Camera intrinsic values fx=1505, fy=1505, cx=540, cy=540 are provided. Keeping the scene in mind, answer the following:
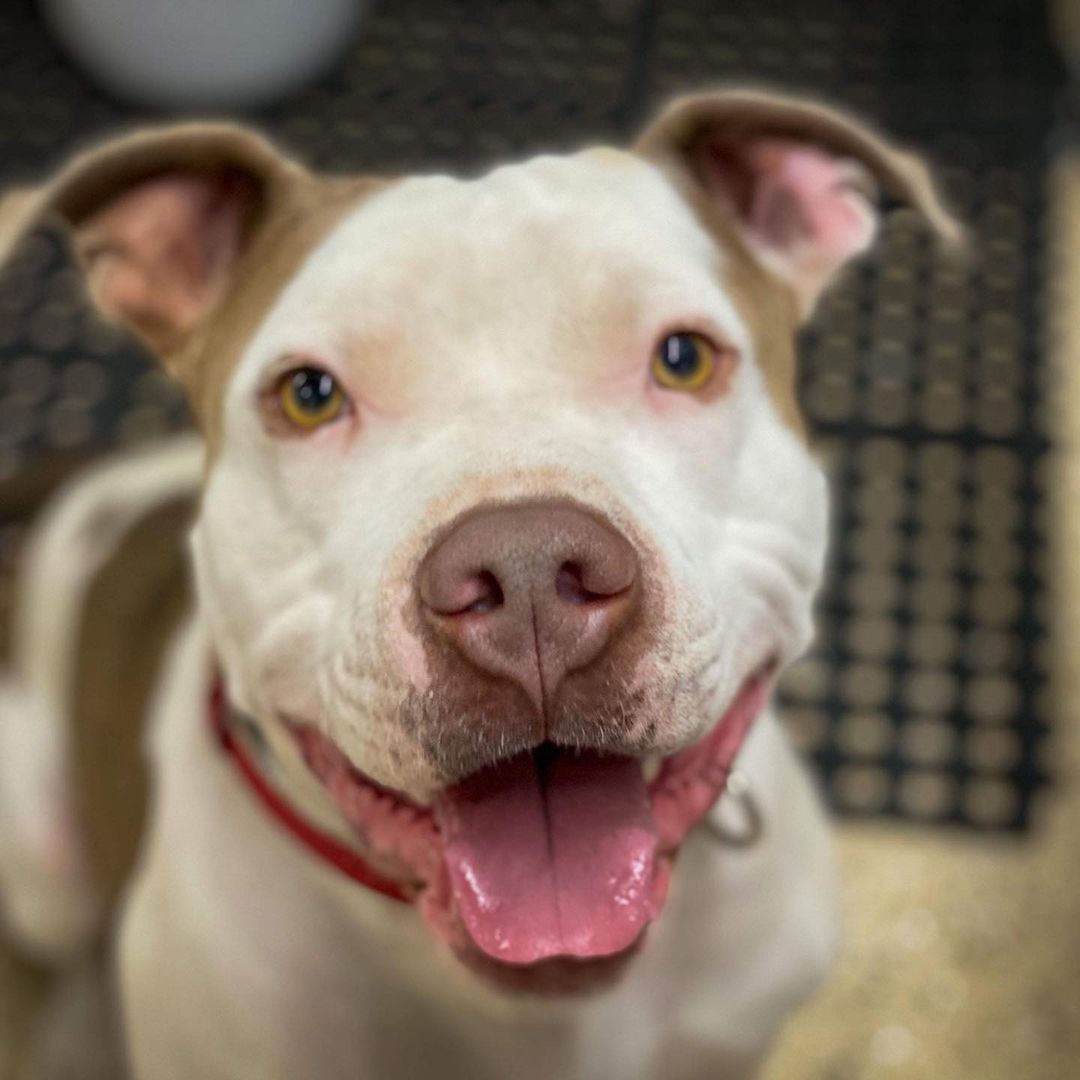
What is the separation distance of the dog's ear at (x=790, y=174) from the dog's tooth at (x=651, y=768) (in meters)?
0.37

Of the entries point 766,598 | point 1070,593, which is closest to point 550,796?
point 766,598

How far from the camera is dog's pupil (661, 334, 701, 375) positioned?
938 millimetres

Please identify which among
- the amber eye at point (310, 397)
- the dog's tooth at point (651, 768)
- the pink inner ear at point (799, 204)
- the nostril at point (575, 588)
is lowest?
the dog's tooth at point (651, 768)

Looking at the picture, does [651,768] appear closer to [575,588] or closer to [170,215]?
[575,588]

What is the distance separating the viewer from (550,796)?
36.5 inches

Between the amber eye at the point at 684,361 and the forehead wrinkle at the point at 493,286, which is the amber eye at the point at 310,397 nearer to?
the forehead wrinkle at the point at 493,286

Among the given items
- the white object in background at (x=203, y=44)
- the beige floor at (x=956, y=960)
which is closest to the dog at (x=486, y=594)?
the beige floor at (x=956, y=960)

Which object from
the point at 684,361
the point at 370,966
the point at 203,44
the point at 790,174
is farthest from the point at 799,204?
the point at 203,44

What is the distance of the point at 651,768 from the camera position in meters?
0.97

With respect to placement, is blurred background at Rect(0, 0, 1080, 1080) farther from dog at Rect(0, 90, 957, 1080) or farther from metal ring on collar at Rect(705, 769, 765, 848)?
metal ring on collar at Rect(705, 769, 765, 848)

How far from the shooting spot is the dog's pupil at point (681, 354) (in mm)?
938

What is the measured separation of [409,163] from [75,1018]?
113cm

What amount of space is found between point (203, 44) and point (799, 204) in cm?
108

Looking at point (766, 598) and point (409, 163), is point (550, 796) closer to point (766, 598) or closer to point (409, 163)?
point (766, 598)
